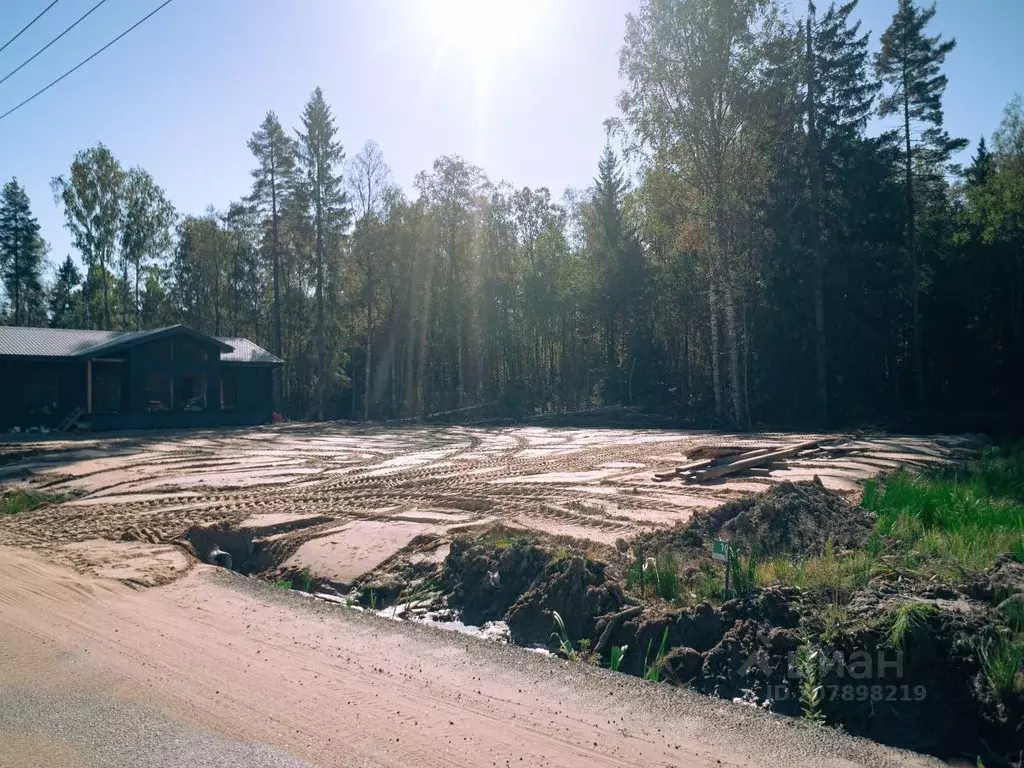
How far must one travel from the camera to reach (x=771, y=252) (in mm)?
31656

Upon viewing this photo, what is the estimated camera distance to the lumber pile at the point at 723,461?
509 inches

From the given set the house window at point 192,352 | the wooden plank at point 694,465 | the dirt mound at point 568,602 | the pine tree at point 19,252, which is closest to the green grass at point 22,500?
the dirt mound at point 568,602

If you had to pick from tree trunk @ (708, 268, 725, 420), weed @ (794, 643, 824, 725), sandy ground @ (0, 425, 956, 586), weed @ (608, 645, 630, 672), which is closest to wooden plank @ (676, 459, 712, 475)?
sandy ground @ (0, 425, 956, 586)

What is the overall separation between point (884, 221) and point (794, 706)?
31458mm

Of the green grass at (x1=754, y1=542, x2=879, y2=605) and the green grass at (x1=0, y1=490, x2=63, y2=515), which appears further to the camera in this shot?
the green grass at (x1=0, y1=490, x2=63, y2=515)

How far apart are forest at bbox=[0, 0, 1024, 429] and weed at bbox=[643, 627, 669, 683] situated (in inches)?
897

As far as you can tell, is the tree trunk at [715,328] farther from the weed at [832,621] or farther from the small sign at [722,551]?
the weed at [832,621]

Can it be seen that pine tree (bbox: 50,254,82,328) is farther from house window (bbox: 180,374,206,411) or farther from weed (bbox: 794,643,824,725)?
weed (bbox: 794,643,824,725)

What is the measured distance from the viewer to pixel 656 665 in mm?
5578

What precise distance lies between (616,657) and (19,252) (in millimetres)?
60343

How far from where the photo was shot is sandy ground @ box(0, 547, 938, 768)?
4156 mm

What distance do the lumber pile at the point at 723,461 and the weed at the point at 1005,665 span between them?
26.5ft

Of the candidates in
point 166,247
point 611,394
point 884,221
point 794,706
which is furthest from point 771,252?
point 166,247

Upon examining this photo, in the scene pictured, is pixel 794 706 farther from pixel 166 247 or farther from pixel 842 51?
pixel 166 247
